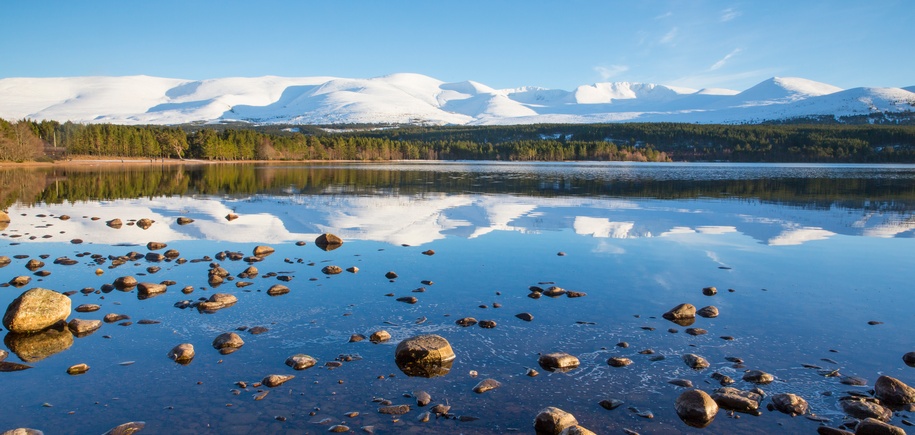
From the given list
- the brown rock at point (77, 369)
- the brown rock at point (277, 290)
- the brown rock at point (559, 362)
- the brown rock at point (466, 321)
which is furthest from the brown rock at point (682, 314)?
the brown rock at point (77, 369)

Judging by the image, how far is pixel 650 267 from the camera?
1697cm

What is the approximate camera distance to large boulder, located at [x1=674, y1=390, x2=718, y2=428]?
7690 millimetres

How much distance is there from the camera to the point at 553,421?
736cm

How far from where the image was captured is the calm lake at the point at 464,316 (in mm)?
A: 7930

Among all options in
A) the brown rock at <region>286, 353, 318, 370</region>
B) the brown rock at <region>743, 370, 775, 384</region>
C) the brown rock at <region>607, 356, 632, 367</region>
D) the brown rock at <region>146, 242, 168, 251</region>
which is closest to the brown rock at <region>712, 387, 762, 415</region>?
the brown rock at <region>743, 370, 775, 384</region>

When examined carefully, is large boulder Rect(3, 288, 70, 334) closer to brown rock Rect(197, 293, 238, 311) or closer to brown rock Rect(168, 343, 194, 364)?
brown rock Rect(197, 293, 238, 311)

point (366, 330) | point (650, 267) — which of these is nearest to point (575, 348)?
point (366, 330)

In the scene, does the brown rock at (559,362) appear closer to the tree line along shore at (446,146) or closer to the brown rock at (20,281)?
the brown rock at (20,281)

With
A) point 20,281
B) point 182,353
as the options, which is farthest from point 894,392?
point 20,281

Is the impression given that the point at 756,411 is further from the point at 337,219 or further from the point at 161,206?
the point at 161,206

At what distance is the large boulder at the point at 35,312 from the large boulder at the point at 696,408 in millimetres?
11136

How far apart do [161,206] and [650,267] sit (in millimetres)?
27174

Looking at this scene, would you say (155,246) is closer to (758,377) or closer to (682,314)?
(682,314)

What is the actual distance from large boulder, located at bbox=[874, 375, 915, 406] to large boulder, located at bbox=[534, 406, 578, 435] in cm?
459
